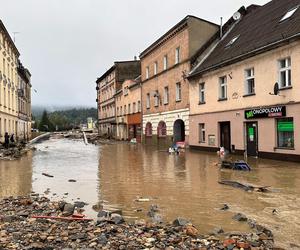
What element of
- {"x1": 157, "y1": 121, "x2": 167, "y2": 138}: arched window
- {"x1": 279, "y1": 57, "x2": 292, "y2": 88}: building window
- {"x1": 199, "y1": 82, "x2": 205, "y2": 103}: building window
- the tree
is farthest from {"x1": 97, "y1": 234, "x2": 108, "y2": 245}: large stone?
the tree

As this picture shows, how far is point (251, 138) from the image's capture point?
72.6 ft

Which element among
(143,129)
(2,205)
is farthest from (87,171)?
(143,129)

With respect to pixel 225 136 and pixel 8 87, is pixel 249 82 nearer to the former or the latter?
pixel 225 136

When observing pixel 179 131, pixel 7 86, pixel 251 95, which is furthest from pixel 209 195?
pixel 7 86

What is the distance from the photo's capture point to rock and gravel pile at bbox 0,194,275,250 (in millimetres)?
5926

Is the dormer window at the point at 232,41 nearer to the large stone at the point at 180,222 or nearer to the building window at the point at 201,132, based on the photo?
the building window at the point at 201,132

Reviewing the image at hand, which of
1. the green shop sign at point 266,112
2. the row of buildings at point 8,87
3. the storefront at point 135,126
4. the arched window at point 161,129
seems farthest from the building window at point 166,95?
the row of buildings at point 8,87

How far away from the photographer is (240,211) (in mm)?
8289

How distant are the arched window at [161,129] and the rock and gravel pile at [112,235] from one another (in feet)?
93.7

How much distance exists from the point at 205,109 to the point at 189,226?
21.3 m

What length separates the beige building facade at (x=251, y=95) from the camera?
1888 cm

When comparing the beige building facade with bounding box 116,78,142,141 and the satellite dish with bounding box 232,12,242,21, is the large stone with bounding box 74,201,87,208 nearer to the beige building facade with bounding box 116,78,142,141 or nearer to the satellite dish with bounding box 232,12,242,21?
the satellite dish with bounding box 232,12,242,21

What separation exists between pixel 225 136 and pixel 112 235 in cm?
1971

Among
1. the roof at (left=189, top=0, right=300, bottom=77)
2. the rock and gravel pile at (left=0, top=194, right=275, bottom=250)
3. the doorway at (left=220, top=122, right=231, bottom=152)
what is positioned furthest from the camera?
the doorway at (left=220, top=122, right=231, bottom=152)
